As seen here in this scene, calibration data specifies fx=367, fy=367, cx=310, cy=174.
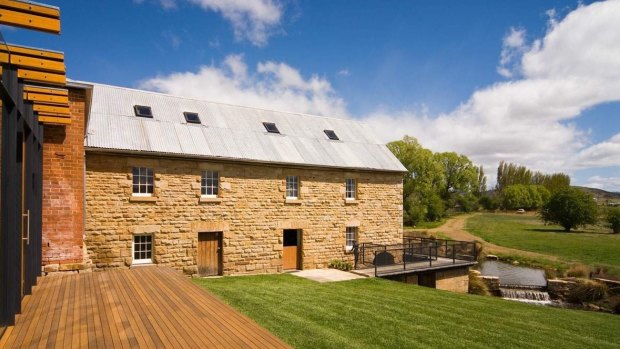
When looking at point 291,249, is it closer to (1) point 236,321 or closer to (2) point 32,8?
(1) point 236,321

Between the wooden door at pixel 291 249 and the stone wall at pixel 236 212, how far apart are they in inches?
13.4

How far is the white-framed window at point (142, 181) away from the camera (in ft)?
38.3

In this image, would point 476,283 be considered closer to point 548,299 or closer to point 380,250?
point 548,299

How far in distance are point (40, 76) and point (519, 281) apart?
70.4 ft

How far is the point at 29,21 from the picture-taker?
4738 mm

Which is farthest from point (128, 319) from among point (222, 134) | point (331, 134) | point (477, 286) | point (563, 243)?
point (563, 243)

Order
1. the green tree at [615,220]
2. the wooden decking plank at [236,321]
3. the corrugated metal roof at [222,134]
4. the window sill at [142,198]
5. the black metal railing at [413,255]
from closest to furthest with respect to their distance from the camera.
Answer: the wooden decking plank at [236,321] < the window sill at [142,198] < the corrugated metal roof at [222,134] < the black metal railing at [413,255] < the green tree at [615,220]

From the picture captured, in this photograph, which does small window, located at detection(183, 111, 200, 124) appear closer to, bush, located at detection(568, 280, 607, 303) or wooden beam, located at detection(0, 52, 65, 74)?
wooden beam, located at detection(0, 52, 65, 74)

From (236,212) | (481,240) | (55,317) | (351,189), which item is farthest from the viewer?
(481,240)

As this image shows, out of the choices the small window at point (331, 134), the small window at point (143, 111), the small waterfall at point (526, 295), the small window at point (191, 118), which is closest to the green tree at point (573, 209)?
the small waterfall at point (526, 295)

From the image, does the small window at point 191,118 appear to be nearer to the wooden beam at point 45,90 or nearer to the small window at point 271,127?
the small window at point 271,127

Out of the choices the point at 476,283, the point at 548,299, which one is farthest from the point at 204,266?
the point at 548,299

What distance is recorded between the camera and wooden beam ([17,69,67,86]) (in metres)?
5.47

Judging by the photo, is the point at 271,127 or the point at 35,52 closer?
the point at 35,52
